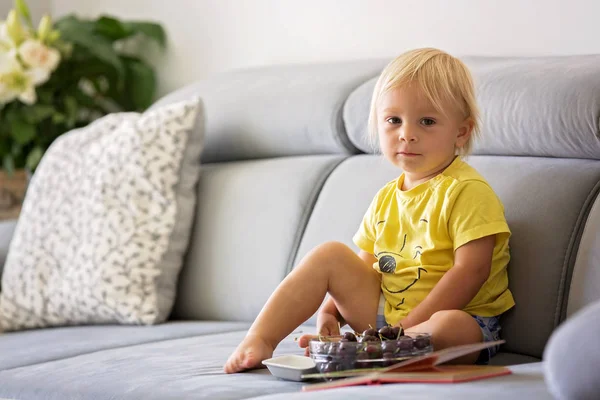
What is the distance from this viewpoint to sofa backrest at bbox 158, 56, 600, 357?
152cm

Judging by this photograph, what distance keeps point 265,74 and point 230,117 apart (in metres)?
0.17

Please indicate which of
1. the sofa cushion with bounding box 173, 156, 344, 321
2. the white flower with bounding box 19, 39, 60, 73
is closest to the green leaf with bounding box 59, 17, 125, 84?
the white flower with bounding box 19, 39, 60, 73

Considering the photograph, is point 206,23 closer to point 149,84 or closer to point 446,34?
point 149,84

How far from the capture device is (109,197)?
7.25 feet

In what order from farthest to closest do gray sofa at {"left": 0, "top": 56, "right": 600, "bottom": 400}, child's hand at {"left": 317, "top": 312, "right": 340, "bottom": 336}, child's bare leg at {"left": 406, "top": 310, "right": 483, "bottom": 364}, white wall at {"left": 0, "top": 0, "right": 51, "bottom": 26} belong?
white wall at {"left": 0, "top": 0, "right": 51, "bottom": 26} → child's hand at {"left": 317, "top": 312, "right": 340, "bottom": 336} → gray sofa at {"left": 0, "top": 56, "right": 600, "bottom": 400} → child's bare leg at {"left": 406, "top": 310, "right": 483, "bottom": 364}

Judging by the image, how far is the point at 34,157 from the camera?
303 centimetres

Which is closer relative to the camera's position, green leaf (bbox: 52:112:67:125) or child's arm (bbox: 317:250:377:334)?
child's arm (bbox: 317:250:377:334)

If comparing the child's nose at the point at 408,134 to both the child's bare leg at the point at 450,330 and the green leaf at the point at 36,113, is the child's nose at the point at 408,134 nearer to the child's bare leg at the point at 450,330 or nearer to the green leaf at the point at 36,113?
the child's bare leg at the point at 450,330

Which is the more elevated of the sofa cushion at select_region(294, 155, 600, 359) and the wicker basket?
the sofa cushion at select_region(294, 155, 600, 359)

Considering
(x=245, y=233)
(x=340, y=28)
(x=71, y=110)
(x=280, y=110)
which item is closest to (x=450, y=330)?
(x=245, y=233)

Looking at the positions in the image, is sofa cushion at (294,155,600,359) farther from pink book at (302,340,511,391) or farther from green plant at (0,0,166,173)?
green plant at (0,0,166,173)

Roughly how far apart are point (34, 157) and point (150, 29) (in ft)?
1.90

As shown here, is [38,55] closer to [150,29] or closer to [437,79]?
[150,29]

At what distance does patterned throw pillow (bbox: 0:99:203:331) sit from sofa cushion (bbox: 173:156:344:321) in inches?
2.0
